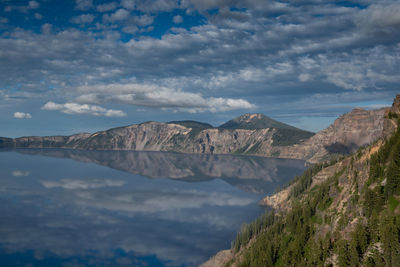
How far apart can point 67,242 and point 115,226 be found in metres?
34.9

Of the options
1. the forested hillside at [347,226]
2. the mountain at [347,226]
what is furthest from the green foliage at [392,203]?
the forested hillside at [347,226]

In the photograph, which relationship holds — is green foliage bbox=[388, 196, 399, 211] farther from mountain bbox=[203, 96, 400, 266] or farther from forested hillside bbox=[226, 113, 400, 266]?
forested hillside bbox=[226, 113, 400, 266]

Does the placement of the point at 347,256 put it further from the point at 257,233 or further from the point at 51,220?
the point at 51,220

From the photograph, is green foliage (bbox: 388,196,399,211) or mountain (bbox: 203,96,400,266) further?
green foliage (bbox: 388,196,399,211)

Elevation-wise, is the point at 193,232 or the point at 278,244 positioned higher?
the point at 278,244

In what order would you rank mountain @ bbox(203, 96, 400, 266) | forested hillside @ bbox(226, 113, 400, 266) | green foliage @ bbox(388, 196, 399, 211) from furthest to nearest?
1. green foliage @ bbox(388, 196, 399, 211)
2. mountain @ bbox(203, 96, 400, 266)
3. forested hillside @ bbox(226, 113, 400, 266)

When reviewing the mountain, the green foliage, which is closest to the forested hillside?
the mountain

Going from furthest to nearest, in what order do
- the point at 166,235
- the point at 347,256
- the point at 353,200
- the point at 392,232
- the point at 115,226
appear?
the point at 115,226 → the point at 166,235 → the point at 353,200 → the point at 347,256 → the point at 392,232

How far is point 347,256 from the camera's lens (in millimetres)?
90438

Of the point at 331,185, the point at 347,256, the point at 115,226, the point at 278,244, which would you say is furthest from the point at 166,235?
the point at 347,256

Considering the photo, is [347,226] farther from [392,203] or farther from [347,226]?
[392,203]

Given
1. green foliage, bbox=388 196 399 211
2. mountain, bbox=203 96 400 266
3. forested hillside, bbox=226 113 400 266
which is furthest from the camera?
green foliage, bbox=388 196 399 211

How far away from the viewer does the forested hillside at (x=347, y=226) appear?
3423 inches

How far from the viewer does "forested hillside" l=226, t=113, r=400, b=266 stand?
8694 centimetres
